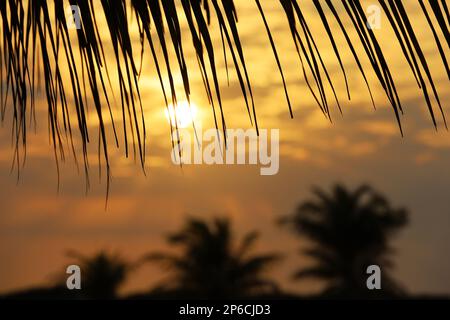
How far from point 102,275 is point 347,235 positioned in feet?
37.3

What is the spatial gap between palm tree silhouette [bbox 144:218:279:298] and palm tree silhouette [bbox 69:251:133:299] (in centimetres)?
227

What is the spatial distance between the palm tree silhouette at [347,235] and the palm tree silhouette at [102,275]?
8.24 meters

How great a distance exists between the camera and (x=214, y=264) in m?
34.6

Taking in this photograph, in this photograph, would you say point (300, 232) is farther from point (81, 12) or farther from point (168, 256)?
point (81, 12)

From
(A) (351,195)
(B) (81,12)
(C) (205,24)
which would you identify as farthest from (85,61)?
(A) (351,195)

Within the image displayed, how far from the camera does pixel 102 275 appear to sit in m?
36.3

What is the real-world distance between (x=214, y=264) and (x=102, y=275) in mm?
5530

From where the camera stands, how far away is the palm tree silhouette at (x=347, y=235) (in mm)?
33406

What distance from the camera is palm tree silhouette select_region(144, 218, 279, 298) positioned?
112 feet

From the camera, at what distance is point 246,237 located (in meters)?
35.5

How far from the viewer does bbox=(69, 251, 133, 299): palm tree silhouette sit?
118 ft

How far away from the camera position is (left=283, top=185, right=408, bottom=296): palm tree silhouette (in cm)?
3341

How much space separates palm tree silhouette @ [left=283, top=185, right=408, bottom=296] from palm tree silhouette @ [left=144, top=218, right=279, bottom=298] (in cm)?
235

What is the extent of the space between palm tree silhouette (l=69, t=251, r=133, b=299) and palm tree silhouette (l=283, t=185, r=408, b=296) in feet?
27.0
